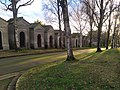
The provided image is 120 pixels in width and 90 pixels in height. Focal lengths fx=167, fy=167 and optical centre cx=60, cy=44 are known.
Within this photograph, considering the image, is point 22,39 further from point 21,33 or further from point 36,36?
point 36,36

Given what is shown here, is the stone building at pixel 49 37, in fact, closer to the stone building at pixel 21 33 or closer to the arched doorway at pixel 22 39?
the stone building at pixel 21 33

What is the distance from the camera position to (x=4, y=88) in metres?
6.49

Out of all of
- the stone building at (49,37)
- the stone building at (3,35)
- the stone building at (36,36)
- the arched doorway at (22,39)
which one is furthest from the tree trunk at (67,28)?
the stone building at (49,37)

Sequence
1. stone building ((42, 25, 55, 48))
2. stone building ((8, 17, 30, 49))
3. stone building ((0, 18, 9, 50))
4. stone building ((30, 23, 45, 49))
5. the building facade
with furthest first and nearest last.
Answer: stone building ((42, 25, 55, 48))
stone building ((30, 23, 45, 49))
stone building ((8, 17, 30, 49))
the building facade
stone building ((0, 18, 9, 50))

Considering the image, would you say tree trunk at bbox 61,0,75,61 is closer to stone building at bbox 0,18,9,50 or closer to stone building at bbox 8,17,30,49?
stone building at bbox 0,18,9,50

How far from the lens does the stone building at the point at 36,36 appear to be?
36.5 m

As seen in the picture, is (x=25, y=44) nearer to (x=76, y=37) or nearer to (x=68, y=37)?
(x=68, y=37)

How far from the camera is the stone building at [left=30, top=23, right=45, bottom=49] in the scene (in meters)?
36.5

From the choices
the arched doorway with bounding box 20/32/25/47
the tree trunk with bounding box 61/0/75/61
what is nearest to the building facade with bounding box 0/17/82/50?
the arched doorway with bounding box 20/32/25/47

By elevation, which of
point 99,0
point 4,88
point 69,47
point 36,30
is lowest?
point 4,88

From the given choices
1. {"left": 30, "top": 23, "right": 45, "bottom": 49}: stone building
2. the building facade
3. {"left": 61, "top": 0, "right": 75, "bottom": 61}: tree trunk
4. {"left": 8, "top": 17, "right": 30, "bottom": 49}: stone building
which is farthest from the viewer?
{"left": 30, "top": 23, "right": 45, "bottom": 49}: stone building

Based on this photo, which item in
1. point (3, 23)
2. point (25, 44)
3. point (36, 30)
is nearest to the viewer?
point (3, 23)

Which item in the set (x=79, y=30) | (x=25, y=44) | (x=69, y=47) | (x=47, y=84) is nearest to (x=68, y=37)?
(x=69, y=47)

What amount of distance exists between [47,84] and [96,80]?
192cm
